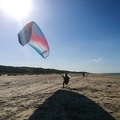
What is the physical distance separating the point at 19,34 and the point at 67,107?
9033 millimetres

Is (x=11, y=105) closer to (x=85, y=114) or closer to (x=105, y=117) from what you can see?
(x=85, y=114)

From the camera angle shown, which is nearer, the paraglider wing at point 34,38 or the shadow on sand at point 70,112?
→ the shadow on sand at point 70,112

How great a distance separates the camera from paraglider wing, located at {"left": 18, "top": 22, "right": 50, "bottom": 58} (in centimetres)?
1880

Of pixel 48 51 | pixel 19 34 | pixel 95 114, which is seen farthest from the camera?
pixel 48 51

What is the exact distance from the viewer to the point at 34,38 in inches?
779

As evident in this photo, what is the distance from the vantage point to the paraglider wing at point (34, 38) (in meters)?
18.8

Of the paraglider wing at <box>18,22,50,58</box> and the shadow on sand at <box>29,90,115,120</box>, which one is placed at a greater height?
the paraglider wing at <box>18,22,50,58</box>

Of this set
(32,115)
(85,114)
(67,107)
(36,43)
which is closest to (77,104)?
(67,107)

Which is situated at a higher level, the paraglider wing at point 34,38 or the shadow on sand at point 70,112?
the paraglider wing at point 34,38

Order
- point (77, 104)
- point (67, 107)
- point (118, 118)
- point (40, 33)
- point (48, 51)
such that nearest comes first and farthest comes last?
point (118, 118) < point (67, 107) < point (77, 104) < point (40, 33) < point (48, 51)

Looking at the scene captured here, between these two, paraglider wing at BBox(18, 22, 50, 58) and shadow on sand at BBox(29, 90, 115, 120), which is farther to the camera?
paraglider wing at BBox(18, 22, 50, 58)

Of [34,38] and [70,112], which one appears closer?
[70,112]

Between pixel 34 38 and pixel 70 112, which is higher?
pixel 34 38

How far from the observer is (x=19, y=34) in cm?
1923
